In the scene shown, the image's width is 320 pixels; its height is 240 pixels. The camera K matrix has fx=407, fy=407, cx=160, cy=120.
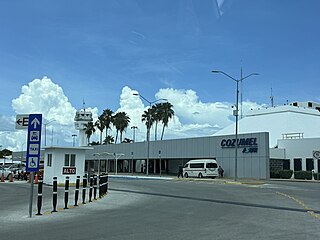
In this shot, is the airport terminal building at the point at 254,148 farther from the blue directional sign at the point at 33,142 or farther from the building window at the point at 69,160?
the blue directional sign at the point at 33,142

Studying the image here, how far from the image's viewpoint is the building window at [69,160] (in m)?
30.6

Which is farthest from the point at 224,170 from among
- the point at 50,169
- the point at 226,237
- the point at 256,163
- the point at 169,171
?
the point at 226,237

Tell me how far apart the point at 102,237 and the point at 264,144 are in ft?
134

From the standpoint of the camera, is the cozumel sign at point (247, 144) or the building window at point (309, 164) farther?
the building window at point (309, 164)

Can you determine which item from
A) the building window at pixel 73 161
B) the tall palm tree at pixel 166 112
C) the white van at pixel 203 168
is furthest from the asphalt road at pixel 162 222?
the tall palm tree at pixel 166 112

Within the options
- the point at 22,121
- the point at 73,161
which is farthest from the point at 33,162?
the point at 73,161

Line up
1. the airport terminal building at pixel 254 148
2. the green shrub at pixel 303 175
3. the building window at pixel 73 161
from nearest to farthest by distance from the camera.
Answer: the building window at pixel 73 161, the green shrub at pixel 303 175, the airport terminal building at pixel 254 148

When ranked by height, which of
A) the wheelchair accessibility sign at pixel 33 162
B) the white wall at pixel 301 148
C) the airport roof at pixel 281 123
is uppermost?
the airport roof at pixel 281 123

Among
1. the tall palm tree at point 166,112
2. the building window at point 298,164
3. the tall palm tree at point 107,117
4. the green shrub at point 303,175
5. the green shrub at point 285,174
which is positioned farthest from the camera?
the tall palm tree at point 107,117

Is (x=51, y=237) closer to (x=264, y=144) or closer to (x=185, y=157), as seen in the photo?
(x=264, y=144)

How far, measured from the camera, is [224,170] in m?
53.6

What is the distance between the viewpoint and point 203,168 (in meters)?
48.1

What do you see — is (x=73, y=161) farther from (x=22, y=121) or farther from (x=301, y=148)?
(x=301, y=148)

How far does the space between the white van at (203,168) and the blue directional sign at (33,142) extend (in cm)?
3559
